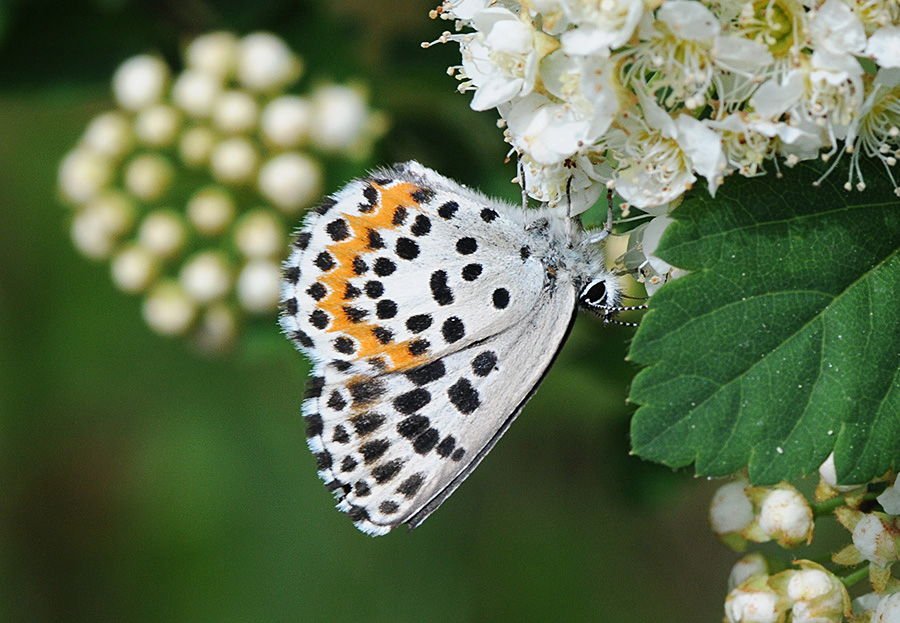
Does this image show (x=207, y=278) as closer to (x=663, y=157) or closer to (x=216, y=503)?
(x=663, y=157)

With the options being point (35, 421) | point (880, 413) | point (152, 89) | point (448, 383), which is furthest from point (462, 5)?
point (35, 421)

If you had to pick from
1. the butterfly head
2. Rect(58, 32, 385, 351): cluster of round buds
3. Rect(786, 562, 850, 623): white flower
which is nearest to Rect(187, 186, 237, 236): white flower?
Rect(58, 32, 385, 351): cluster of round buds

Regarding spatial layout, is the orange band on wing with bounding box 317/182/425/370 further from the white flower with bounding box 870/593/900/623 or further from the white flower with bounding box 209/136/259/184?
the white flower with bounding box 870/593/900/623

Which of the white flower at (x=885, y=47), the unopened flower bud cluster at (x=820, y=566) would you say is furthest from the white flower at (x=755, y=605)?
the white flower at (x=885, y=47)

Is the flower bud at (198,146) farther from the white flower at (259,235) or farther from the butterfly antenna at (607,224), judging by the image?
the butterfly antenna at (607,224)

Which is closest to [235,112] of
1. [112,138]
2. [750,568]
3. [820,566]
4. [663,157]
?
[112,138]

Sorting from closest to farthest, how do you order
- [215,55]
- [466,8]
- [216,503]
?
[466,8] → [215,55] → [216,503]
